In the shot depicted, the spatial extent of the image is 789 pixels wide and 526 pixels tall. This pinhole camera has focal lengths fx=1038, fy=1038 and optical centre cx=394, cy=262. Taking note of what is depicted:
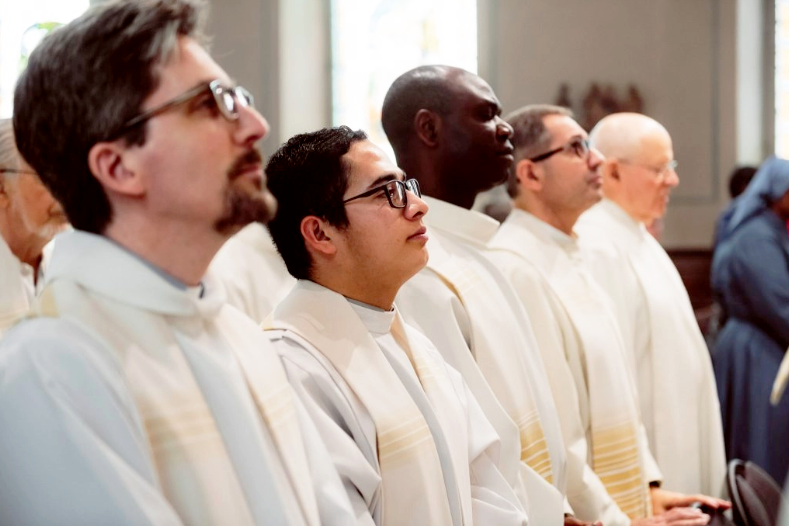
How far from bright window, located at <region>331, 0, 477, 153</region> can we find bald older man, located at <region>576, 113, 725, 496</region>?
19.7 feet

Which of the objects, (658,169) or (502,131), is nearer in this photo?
(502,131)

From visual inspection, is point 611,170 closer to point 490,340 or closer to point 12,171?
point 490,340

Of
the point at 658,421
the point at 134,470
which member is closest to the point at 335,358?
the point at 134,470

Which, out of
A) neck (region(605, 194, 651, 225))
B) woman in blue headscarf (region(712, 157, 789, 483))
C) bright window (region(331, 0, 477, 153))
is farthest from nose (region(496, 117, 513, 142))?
bright window (region(331, 0, 477, 153))

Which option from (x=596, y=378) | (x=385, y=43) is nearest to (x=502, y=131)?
(x=596, y=378)

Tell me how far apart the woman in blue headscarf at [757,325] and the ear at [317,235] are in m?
4.29

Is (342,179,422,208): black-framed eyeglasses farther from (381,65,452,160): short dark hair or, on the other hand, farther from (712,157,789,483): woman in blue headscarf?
(712,157,789,483): woman in blue headscarf

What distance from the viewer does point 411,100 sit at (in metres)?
3.47

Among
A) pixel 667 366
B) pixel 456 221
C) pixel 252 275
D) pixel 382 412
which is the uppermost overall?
pixel 456 221

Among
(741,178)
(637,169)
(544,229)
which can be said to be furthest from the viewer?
(741,178)

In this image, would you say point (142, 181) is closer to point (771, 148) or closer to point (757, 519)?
point (757, 519)

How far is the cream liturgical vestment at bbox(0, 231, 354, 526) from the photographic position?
1.53 m

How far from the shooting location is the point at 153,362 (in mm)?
1674

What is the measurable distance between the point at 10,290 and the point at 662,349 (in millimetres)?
2979
